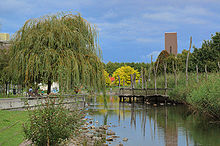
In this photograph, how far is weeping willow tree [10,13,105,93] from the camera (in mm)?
15391

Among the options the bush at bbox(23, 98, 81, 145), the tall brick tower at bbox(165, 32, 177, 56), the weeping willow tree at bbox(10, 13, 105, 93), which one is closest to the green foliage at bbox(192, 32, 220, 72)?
the weeping willow tree at bbox(10, 13, 105, 93)

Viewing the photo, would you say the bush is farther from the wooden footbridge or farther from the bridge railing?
the bridge railing

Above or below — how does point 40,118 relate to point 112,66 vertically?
below

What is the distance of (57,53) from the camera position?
15578mm

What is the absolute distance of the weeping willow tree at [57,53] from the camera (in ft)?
50.5

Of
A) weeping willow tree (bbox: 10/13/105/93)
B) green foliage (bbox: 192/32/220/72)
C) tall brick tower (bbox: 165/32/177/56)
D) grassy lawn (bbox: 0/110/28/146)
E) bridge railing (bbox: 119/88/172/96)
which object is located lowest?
grassy lawn (bbox: 0/110/28/146)

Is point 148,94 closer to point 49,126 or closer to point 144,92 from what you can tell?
point 144,92

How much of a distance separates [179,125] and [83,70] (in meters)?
8.42

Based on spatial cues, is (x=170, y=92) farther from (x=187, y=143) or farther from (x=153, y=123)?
(x=187, y=143)

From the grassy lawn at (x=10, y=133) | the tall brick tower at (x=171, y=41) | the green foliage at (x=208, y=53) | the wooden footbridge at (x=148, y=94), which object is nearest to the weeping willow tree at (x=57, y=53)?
the grassy lawn at (x=10, y=133)

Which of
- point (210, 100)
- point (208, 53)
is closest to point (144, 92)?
point (208, 53)

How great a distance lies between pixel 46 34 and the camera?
16031 mm

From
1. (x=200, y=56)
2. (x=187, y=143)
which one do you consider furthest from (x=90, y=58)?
(x=200, y=56)

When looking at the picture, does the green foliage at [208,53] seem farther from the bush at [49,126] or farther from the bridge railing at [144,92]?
the bush at [49,126]
